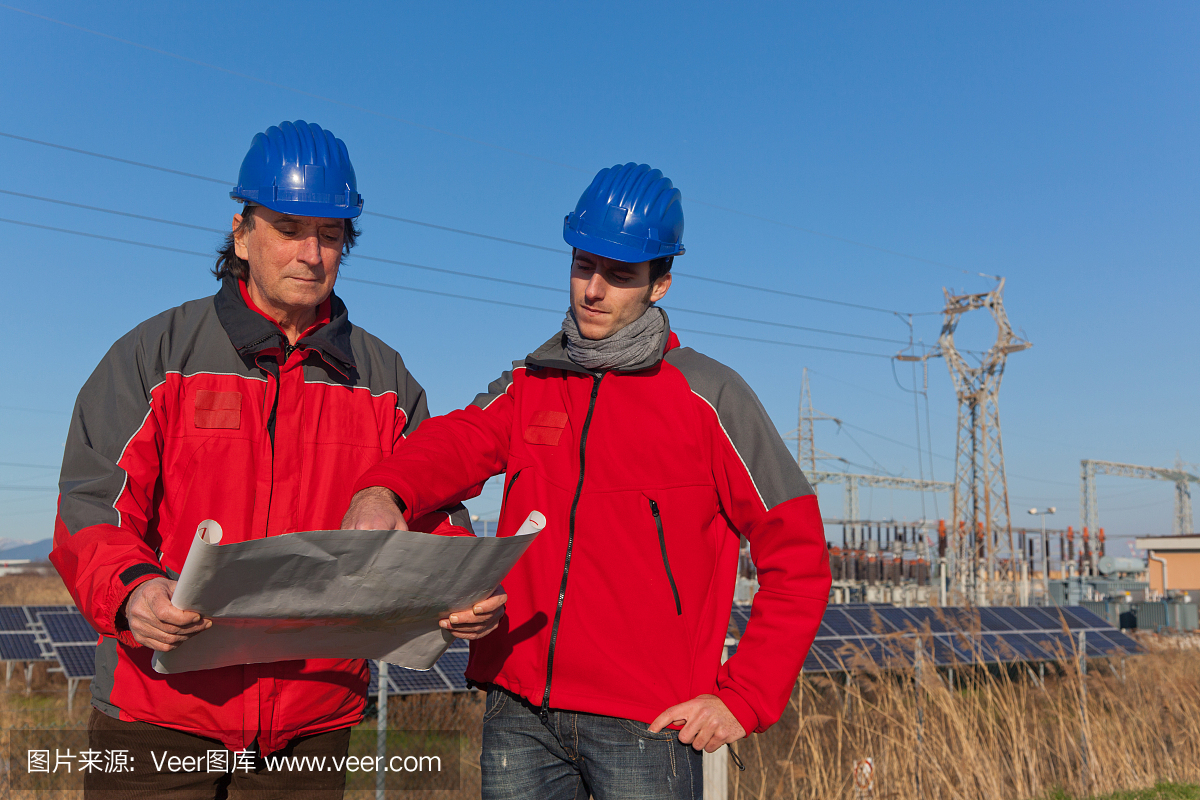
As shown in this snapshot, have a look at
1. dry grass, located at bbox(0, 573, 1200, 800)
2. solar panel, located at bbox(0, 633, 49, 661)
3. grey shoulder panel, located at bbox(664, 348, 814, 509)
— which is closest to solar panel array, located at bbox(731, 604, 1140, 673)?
dry grass, located at bbox(0, 573, 1200, 800)

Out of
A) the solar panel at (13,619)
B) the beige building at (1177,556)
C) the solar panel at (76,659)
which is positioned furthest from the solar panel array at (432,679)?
the beige building at (1177,556)

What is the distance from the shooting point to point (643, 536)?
2344 millimetres

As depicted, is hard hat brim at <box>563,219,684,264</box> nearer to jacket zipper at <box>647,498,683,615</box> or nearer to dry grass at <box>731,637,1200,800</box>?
jacket zipper at <box>647,498,683,615</box>

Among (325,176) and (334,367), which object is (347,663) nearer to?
(334,367)

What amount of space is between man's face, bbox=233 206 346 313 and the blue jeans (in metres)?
1.11

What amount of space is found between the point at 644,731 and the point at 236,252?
160 centimetres

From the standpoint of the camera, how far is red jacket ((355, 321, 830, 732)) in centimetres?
230

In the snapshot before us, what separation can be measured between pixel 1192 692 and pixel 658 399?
766 centimetres

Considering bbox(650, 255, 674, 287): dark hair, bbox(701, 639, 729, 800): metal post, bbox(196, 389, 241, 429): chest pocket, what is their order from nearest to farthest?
bbox(196, 389, 241, 429): chest pocket
bbox(650, 255, 674, 287): dark hair
bbox(701, 639, 729, 800): metal post

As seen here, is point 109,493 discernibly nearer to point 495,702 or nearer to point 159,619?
point 159,619

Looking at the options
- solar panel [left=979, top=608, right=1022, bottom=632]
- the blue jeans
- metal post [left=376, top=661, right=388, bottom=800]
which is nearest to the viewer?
the blue jeans

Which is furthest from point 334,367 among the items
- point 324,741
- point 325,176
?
point 324,741

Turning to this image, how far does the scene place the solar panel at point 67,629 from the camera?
34.5 feet

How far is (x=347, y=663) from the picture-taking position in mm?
2492
